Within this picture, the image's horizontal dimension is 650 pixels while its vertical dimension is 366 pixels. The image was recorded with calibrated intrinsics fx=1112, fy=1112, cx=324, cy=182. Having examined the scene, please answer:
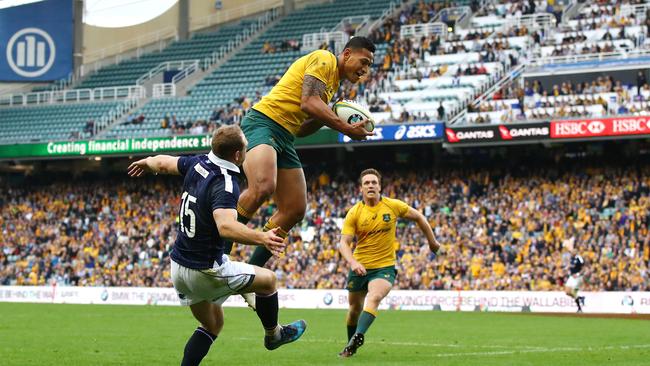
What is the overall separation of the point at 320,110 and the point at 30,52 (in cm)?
4175

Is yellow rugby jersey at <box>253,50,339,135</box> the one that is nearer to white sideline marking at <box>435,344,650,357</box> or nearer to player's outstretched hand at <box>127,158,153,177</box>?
player's outstretched hand at <box>127,158,153,177</box>

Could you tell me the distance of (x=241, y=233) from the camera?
354 inches

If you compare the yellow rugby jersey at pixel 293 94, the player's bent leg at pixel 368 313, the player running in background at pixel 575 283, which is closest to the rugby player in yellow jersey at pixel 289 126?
the yellow rugby jersey at pixel 293 94

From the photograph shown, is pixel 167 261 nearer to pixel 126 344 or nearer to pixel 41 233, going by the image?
pixel 41 233

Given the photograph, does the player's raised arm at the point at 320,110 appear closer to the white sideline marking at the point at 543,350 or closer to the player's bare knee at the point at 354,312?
the white sideline marking at the point at 543,350

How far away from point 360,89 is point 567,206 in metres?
11.1

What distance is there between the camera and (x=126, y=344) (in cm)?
1686

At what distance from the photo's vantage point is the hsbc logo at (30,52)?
165 feet

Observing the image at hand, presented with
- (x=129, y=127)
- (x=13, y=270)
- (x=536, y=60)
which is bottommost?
(x=13, y=270)

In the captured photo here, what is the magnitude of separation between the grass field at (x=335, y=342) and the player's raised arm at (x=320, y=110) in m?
3.10

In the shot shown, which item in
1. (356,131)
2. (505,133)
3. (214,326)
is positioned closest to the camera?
(214,326)

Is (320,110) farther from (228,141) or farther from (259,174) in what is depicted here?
(228,141)

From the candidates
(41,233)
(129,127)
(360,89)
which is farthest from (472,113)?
(41,233)

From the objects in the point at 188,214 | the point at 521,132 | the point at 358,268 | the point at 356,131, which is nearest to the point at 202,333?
the point at 188,214
